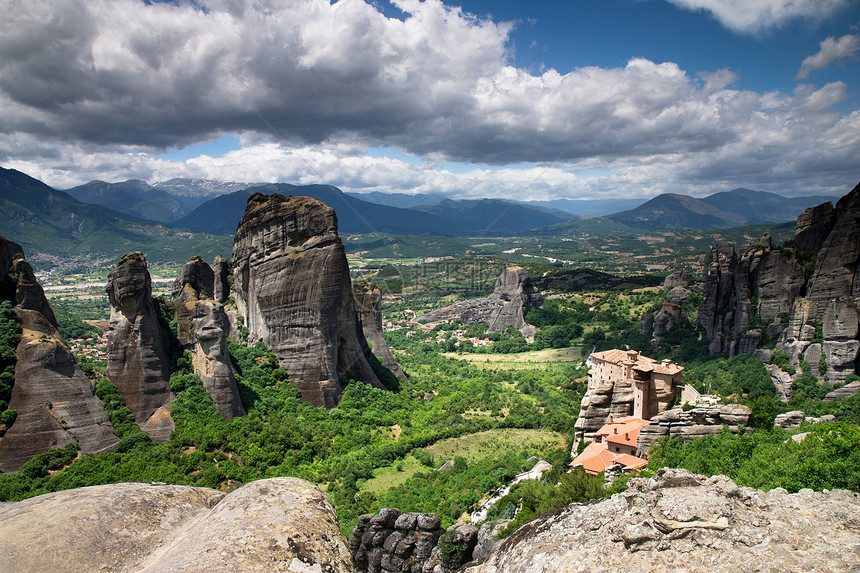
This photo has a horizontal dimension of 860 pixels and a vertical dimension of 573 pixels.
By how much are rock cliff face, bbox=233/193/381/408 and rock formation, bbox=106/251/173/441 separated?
979cm

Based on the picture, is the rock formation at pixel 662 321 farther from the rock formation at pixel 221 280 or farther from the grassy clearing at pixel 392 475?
the rock formation at pixel 221 280

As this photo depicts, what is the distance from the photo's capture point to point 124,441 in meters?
22.8

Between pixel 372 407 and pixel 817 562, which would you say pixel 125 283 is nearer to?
pixel 372 407

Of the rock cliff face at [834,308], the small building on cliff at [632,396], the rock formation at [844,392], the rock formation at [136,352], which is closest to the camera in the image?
the small building on cliff at [632,396]

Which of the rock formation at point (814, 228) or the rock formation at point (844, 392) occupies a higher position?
the rock formation at point (814, 228)

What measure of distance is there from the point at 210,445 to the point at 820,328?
148 ft

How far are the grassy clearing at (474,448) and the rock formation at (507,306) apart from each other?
47.3 metres

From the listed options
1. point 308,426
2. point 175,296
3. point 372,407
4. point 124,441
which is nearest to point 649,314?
point 372,407

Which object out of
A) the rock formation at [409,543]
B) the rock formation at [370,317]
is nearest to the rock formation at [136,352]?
the rock formation at [409,543]

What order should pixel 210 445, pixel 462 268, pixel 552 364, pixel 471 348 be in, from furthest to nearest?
pixel 462 268 → pixel 471 348 → pixel 552 364 → pixel 210 445

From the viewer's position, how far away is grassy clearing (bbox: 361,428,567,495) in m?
28.1

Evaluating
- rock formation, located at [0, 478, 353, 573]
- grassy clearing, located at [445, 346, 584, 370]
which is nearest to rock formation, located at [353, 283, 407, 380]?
grassy clearing, located at [445, 346, 584, 370]

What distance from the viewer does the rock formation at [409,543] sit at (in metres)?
15.6

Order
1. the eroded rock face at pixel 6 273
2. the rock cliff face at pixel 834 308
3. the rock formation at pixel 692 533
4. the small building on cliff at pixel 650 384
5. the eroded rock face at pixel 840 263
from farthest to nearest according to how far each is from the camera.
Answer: the eroded rock face at pixel 840 263 → the rock cliff face at pixel 834 308 → the small building on cliff at pixel 650 384 → the eroded rock face at pixel 6 273 → the rock formation at pixel 692 533
